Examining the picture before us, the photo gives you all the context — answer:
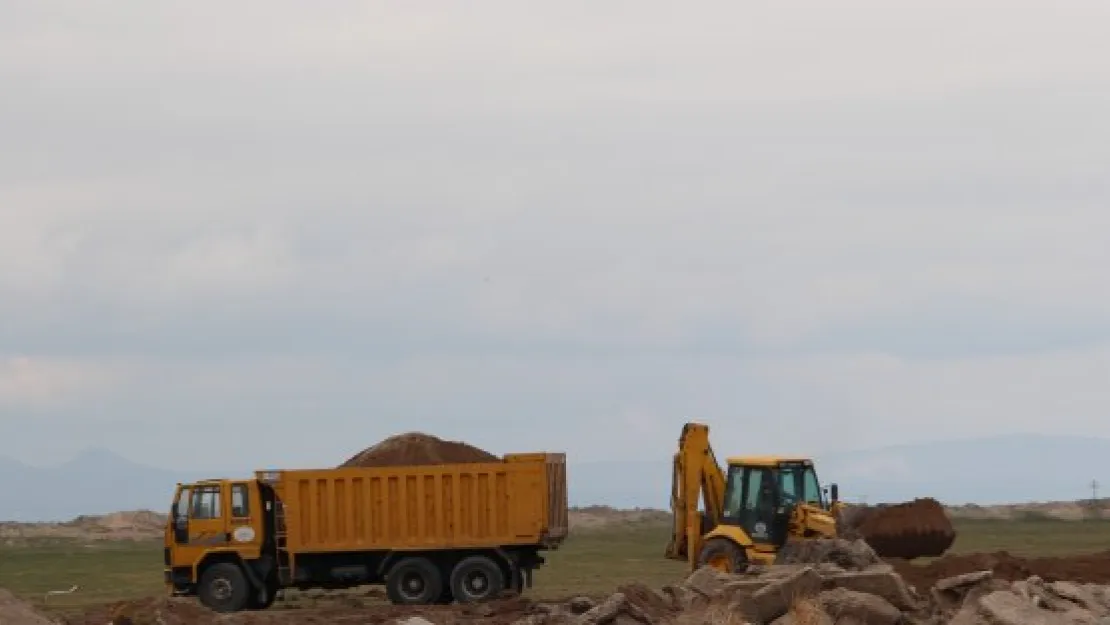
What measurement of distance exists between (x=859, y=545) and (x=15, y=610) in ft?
46.3

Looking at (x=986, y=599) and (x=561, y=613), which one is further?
(x=561, y=613)

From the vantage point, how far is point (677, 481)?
3588 centimetres

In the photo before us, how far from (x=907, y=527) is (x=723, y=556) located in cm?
1026

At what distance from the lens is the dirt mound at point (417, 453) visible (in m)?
40.0

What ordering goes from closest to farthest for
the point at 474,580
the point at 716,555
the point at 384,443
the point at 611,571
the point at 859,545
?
the point at 859,545
the point at 716,555
the point at 474,580
the point at 384,443
the point at 611,571

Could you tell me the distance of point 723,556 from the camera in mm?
34125

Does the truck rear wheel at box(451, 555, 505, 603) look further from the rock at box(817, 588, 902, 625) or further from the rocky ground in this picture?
the rock at box(817, 588, 902, 625)

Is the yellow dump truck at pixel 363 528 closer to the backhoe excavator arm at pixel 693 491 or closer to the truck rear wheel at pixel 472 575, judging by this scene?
the truck rear wheel at pixel 472 575

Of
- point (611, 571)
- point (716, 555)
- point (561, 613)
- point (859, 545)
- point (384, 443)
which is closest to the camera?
point (561, 613)

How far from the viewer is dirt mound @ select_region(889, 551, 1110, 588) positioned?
34.4 meters

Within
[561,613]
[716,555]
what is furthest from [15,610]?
[716,555]

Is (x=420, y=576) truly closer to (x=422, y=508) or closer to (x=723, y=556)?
(x=422, y=508)

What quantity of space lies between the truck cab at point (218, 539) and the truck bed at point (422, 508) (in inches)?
25.5

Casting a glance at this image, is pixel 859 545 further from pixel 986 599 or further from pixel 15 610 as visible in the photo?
pixel 15 610
